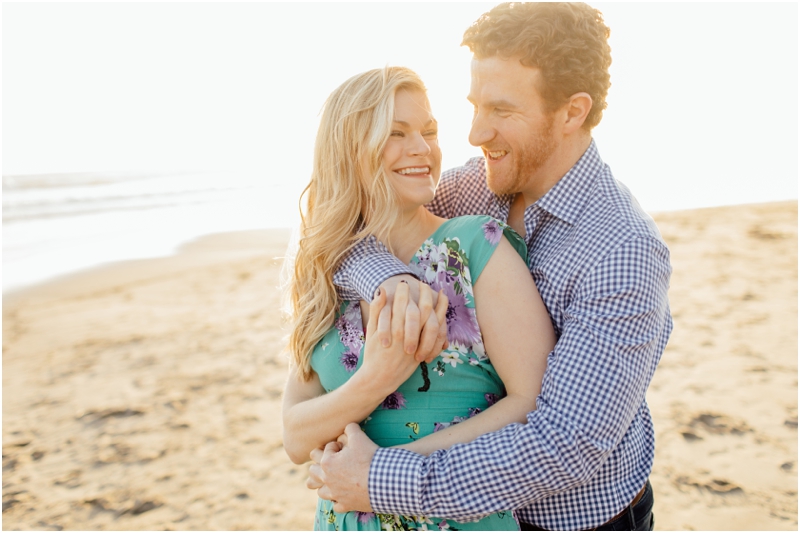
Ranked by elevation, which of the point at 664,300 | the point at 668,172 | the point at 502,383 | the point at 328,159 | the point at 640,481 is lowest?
the point at 668,172

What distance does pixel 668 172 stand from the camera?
1673cm

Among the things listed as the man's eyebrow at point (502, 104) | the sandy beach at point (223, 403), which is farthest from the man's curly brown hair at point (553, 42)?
the sandy beach at point (223, 403)

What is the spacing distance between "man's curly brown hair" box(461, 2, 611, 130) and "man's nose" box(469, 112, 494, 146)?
223 mm

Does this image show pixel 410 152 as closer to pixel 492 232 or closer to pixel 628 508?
pixel 492 232

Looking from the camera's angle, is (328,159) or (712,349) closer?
(328,159)

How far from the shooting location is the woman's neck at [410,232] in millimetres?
2258

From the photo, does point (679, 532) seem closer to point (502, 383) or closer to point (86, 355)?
point (502, 383)

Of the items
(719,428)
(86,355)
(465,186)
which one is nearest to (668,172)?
(719,428)

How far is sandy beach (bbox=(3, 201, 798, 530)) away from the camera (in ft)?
13.4

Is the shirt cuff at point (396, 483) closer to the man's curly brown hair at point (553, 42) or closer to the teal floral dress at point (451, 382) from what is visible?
the teal floral dress at point (451, 382)

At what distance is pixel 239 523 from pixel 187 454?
0.97 metres

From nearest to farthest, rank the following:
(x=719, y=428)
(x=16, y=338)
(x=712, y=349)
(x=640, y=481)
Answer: (x=640, y=481), (x=719, y=428), (x=712, y=349), (x=16, y=338)

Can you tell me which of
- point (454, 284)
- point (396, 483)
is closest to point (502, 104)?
point (454, 284)

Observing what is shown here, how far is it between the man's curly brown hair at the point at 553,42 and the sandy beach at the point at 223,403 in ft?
8.67
